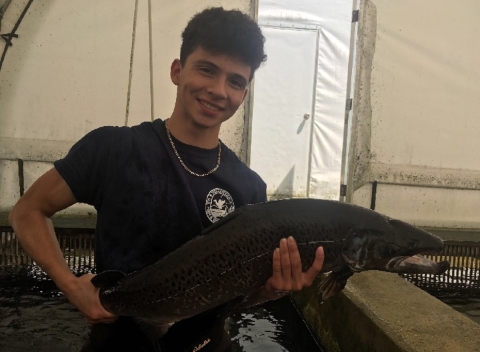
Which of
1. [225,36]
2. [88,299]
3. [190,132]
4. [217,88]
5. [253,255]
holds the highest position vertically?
[225,36]

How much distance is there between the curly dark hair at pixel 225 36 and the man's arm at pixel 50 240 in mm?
620

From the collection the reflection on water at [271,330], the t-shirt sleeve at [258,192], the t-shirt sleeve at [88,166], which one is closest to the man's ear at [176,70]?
the t-shirt sleeve at [88,166]

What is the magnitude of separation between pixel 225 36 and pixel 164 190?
55 centimetres

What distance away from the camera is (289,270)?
1.35 metres

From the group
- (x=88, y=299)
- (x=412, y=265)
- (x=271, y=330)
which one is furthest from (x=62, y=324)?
(x=412, y=265)

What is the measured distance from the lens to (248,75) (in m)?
1.49

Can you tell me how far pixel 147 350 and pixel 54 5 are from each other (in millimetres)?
4455

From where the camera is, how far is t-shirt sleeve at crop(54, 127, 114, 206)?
4.17 ft

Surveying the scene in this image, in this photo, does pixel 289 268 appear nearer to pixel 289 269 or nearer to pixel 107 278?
pixel 289 269

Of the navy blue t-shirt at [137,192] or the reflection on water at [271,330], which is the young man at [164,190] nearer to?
the navy blue t-shirt at [137,192]

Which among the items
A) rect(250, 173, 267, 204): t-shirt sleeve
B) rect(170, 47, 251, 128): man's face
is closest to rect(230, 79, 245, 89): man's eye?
rect(170, 47, 251, 128): man's face

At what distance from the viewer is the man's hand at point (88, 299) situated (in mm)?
1251

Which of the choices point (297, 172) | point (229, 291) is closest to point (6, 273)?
point (229, 291)

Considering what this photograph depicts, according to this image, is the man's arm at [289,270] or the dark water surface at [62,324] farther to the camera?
the dark water surface at [62,324]
